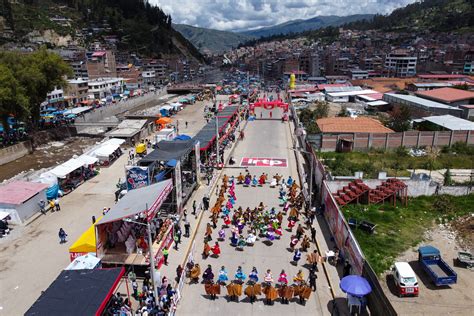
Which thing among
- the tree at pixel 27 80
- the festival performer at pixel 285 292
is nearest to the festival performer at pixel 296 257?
the festival performer at pixel 285 292

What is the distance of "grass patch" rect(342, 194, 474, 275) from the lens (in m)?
15.5

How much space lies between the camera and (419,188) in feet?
70.4

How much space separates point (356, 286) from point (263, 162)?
735 inches

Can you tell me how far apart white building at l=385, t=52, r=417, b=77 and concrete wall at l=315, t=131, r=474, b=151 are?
3407 inches

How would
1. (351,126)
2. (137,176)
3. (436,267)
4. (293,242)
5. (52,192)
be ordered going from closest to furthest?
(436,267), (293,242), (137,176), (52,192), (351,126)

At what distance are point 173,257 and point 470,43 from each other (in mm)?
156240

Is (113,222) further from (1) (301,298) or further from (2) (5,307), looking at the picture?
(1) (301,298)

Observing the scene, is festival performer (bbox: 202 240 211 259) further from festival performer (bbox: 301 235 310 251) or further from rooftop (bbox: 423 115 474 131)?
rooftop (bbox: 423 115 474 131)

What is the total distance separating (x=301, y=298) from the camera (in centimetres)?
1232

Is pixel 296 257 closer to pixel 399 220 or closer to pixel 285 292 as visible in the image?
pixel 285 292

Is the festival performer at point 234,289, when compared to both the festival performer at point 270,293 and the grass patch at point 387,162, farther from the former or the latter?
the grass patch at point 387,162

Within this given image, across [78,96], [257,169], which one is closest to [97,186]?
[257,169]

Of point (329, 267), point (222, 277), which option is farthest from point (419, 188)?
point (222, 277)

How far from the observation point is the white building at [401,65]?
110 m
